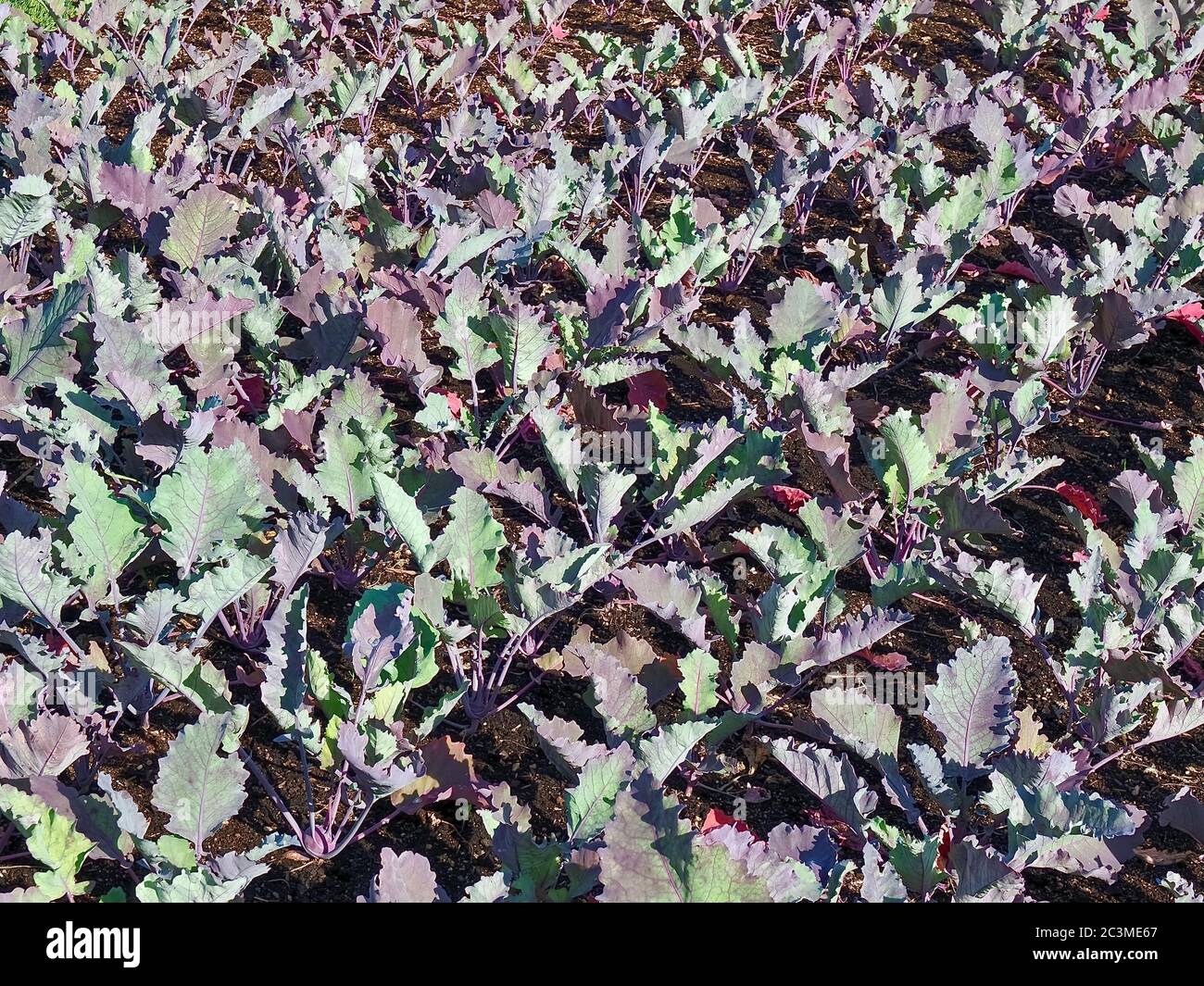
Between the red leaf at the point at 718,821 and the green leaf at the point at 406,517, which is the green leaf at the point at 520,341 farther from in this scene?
the red leaf at the point at 718,821

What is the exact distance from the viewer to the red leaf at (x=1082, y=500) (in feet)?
10.9

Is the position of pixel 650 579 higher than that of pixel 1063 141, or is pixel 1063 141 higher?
pixel 1063 141

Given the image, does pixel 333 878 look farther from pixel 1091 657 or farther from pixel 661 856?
pixel 1091 657

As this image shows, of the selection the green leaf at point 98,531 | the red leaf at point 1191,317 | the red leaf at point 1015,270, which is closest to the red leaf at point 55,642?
the green leaf at point 98,531

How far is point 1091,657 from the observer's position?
2.56 metres

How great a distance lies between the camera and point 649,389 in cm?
362

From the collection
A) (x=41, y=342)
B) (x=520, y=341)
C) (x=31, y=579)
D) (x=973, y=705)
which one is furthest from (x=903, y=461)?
(x=41, y=342)

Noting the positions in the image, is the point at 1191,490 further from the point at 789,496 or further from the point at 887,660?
the point at 789,496

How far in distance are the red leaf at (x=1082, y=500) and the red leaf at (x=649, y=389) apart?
42.8 inches

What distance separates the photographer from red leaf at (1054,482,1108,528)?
3.31 m

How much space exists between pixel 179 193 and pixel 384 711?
2.56 meters

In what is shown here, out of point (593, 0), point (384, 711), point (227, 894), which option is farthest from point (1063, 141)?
point (227, 894)

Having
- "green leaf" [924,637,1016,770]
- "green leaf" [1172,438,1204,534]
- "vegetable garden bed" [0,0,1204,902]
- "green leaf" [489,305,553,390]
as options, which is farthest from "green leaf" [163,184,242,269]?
"green leaf" [1172,438,1204,534]

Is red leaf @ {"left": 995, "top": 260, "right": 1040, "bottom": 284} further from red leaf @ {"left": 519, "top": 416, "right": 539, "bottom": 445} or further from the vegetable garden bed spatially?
red leaf @ {"left": 519, "top": 416, "right": 539, "bottom": 445}
